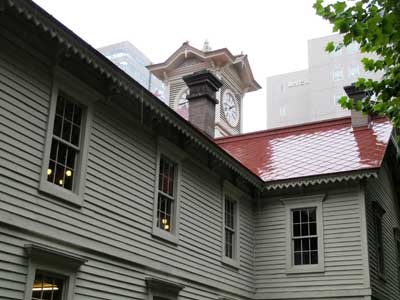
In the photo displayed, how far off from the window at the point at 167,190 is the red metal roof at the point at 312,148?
4.56m

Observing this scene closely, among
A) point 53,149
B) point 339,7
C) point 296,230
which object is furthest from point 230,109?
point 339,7

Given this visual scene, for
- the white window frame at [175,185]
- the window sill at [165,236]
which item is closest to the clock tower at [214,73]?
the white window frame at [175,185]

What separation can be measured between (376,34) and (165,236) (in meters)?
6.54

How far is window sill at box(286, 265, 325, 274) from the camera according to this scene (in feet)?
56.0

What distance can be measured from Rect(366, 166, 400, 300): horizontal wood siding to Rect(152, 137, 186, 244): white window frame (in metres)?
6.06

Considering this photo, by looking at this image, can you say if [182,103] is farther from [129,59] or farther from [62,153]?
[129,59]

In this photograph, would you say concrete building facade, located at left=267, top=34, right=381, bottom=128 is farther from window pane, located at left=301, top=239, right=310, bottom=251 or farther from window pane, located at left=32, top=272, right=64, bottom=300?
window pane, located at left=32, top=272, right=64, bottom=300

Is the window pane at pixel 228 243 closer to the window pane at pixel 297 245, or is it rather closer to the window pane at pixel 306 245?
the window pane at pixel 297 245

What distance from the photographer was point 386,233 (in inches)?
773

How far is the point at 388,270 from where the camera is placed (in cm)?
1902

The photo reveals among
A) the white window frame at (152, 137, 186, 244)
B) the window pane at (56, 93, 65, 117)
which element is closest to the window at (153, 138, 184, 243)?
the white window frame at (152, 137, 186, 244)

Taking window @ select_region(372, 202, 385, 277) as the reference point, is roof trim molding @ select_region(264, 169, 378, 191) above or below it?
above

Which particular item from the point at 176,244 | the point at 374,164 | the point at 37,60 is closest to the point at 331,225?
the point at 374,164

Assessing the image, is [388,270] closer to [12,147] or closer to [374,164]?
[374,164]
